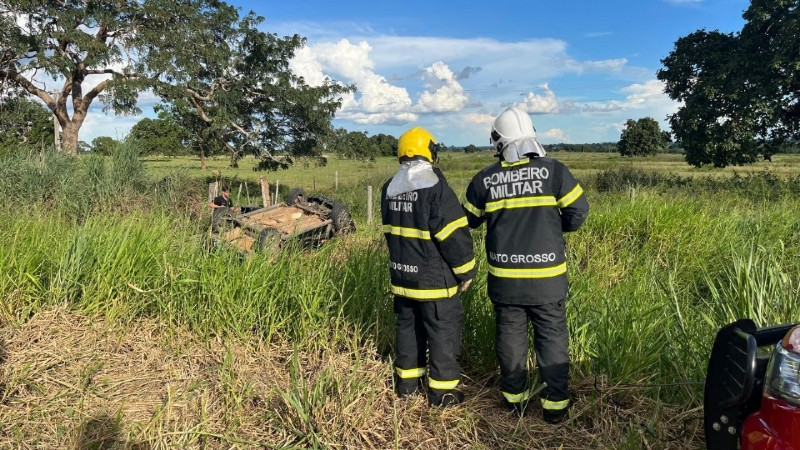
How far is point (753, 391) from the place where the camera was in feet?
4.69

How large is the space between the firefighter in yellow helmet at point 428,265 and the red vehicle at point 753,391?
62.9 inches

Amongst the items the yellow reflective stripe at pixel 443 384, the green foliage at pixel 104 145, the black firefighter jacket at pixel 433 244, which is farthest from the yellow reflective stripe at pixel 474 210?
the green foliage at pixel 104 145

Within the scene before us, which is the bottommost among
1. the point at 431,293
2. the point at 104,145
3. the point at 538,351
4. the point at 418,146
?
the point at 538,351

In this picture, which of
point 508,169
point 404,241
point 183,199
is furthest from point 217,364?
point 183,199

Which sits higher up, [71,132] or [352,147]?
[71,132]

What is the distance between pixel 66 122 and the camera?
1620 cm

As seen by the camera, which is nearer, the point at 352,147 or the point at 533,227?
the point at 533,227

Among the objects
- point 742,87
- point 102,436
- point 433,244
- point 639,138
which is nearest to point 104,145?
point 102,436

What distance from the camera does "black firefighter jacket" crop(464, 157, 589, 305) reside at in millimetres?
2859

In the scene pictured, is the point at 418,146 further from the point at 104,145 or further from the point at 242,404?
the point at 104,145

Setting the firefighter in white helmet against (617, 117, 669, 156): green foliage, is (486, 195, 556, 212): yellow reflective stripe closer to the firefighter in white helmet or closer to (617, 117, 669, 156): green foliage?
the firefighter in white helmet

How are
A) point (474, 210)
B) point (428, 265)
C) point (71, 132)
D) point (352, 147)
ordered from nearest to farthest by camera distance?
point (428, 265)
point (474, 210)
point (71, 132)
point (352, 147)

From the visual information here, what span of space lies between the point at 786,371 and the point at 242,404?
2.55 meters

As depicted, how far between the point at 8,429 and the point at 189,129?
1885cm
